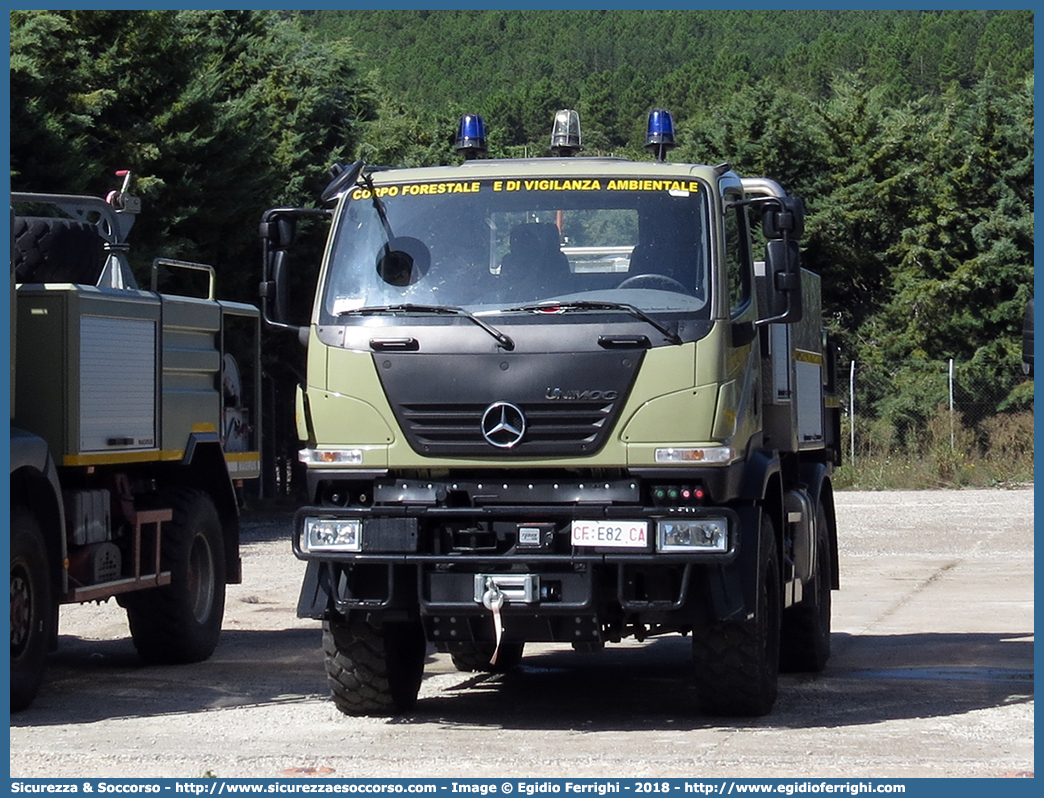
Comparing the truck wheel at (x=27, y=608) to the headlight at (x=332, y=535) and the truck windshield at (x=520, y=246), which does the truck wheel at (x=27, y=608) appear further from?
the truck windshield at (x=520, y=246)

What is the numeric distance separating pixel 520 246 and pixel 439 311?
1.84ft

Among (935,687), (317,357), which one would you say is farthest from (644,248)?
(935,687)

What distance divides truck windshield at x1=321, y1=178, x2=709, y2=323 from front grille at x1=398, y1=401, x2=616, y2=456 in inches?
20.9

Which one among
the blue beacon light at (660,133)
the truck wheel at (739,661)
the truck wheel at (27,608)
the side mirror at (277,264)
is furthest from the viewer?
the blue beacon light at (660,133)

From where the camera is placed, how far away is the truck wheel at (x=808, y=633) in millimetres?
10633

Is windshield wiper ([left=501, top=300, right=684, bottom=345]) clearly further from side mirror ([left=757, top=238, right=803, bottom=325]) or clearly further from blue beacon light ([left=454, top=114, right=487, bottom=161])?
blue beacon light ([left=454, top=114, right=487, bottom=161])

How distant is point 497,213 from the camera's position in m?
8.60

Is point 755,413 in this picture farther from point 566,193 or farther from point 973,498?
point 973,498

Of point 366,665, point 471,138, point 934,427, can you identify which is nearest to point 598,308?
point 471,138

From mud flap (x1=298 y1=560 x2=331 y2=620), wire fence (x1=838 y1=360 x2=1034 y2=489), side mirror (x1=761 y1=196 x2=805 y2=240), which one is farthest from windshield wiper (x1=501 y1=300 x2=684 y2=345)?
wire fence (x1=838 y1=360 x2=1034 y2=489)

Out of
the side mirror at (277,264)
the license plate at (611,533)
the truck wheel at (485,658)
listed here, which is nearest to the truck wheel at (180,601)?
the truck wheel at (485,658)

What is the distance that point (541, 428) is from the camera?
8.06 metres

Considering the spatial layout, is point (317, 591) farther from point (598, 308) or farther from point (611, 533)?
point (598, 308)

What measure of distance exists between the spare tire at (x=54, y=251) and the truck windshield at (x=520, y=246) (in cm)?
274
